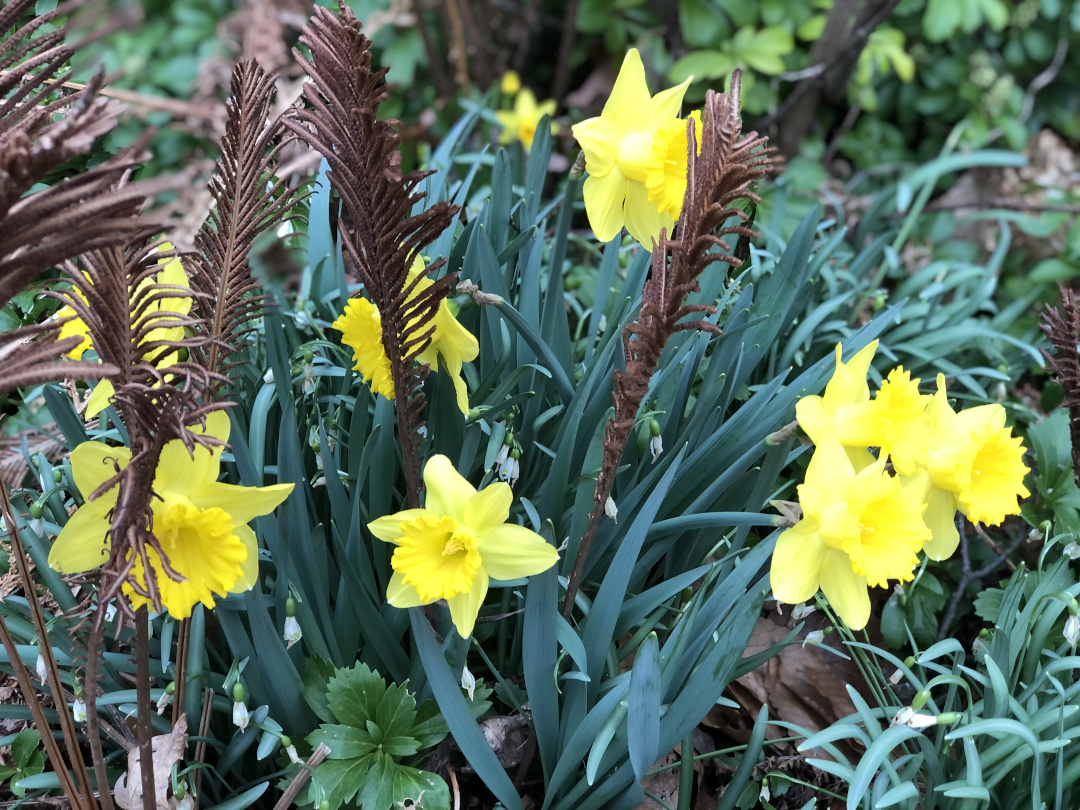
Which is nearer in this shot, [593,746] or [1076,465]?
[593,746]

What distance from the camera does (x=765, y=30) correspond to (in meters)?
2.92

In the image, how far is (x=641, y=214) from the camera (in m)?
1.18

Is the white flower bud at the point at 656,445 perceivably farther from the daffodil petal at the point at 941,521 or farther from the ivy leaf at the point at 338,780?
the ivy leaf at the point at 338,780

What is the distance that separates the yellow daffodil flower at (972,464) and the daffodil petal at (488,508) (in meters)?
0.60

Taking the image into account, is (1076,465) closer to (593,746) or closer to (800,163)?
(593,746)

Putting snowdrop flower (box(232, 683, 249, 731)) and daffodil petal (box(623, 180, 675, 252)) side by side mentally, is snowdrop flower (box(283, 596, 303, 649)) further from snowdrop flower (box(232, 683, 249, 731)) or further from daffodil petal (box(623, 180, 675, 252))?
daffodil petal (box(623, 180, 675, 252))

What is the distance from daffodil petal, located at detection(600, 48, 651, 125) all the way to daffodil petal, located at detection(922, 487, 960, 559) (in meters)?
0.69

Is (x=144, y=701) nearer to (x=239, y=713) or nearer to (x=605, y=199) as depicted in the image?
(x=239, y=713)

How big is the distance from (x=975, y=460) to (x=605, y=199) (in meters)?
0.66

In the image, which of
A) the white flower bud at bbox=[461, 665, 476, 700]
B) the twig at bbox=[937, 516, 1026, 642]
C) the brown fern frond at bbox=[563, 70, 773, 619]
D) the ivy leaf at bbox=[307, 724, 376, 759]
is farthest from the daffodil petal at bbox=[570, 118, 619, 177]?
the twig at bbox=[937, 516, 1026, 642]

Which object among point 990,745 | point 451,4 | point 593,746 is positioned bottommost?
point 990,745

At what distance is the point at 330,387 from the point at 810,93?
2.58 meters

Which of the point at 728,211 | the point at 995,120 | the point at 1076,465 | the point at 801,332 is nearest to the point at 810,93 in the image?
the point at 995,120

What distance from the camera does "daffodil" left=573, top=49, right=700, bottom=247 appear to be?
1096 mm
